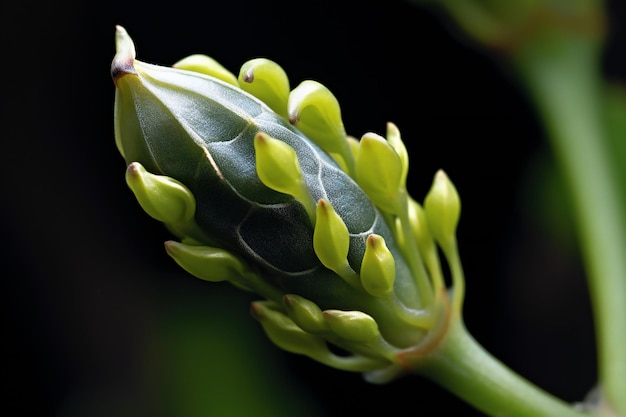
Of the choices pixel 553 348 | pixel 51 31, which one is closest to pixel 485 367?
pixel 553 348

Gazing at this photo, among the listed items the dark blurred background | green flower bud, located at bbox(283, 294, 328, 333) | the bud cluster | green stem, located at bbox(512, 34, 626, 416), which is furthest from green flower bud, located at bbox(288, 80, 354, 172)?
the dark blurred background

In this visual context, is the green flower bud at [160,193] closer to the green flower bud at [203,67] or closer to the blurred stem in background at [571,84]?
the green flower bud at [203,67]

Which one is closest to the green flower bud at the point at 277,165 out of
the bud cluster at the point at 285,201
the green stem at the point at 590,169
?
the bud cluster at the point at 285,201

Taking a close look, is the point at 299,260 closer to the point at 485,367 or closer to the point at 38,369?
the point at 485,367

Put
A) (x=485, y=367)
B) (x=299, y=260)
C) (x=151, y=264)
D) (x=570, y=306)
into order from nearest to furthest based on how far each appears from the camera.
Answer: (x=299, y=260) → (x=485, y=367) → (x=151, y=264) → (x=570, y=306)

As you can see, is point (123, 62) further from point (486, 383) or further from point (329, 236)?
point (486, 383)

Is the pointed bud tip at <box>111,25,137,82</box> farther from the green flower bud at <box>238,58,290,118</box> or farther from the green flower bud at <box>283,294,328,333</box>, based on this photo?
the green flower bud at <box>283,294,328,333</box>

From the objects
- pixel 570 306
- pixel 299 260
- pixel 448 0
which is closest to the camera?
pixel 299 260
